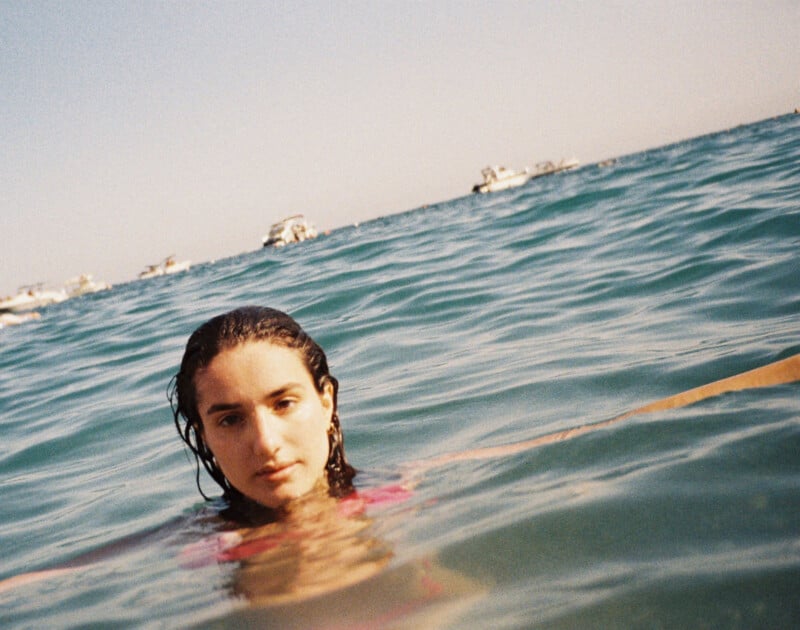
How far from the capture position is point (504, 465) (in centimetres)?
291

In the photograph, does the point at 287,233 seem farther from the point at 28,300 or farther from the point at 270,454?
the point at 270,454

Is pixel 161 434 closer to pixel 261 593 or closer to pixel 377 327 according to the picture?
pixel 377 327

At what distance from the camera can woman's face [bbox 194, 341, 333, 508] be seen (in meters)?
2.51

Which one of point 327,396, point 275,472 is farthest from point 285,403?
point 327,396

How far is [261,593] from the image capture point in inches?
85.0

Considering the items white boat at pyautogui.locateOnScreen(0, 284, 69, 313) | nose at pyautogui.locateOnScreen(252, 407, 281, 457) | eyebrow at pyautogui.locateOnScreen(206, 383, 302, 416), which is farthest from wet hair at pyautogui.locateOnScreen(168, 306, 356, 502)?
white boat at pyautogui.locateOnScreen(0, 284, 69, 313)

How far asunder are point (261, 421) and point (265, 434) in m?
0.05

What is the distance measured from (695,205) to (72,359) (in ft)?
30.6

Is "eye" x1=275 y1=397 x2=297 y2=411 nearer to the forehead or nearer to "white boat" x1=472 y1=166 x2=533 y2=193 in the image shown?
the forehead

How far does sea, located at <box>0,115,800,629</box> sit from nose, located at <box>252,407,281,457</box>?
1.12 ft

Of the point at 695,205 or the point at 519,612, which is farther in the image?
the point at 695,205

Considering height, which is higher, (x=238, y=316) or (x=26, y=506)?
(x=238, y=316)

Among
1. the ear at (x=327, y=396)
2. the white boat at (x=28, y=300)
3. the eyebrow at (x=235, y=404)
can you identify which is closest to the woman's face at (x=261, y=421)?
the eyebrow at (x=235, y=404)

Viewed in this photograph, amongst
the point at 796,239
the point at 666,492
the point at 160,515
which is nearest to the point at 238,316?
the point at 160,515
